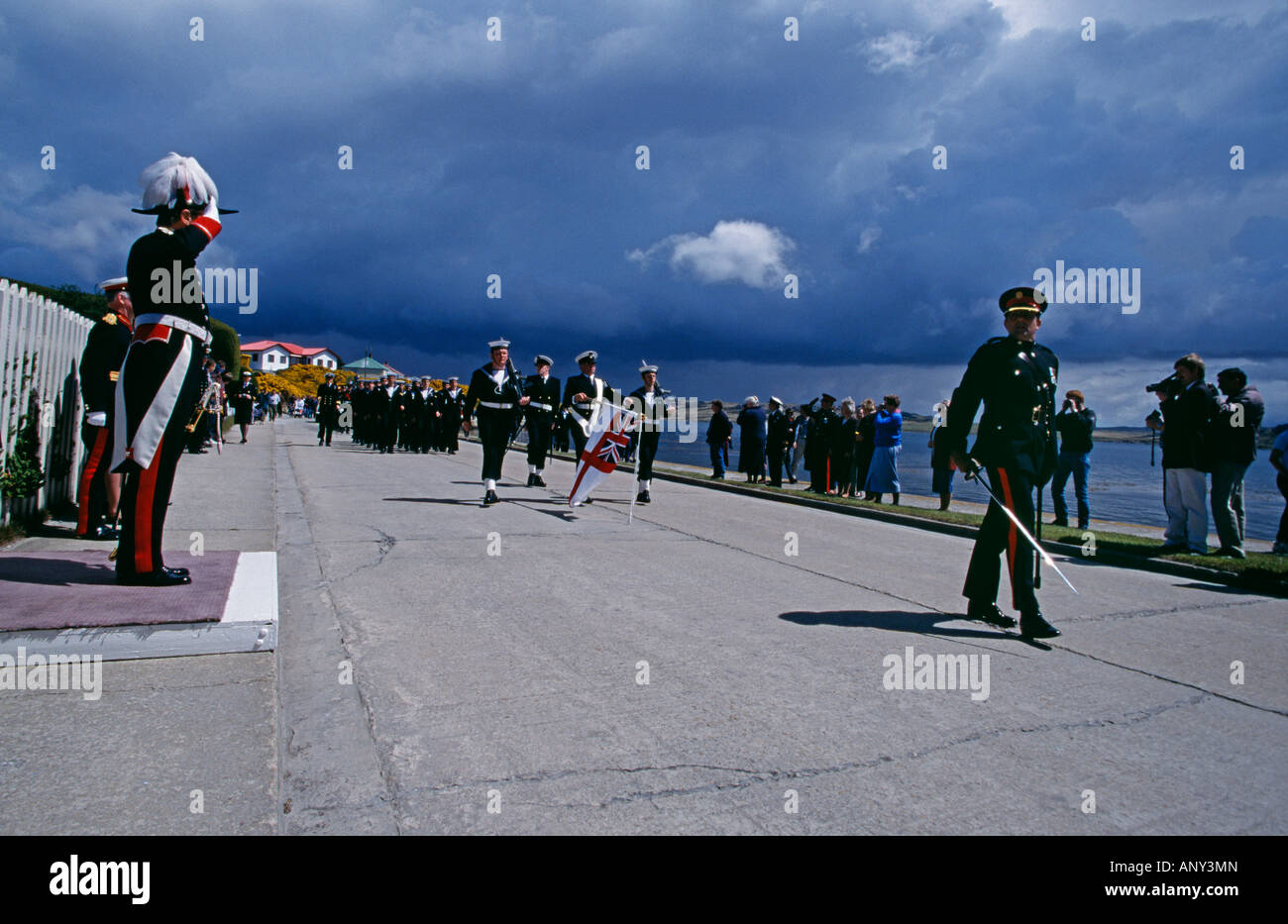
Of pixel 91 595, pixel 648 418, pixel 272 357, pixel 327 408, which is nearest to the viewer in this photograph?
pixel 91 595

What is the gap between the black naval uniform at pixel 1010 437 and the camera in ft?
17.8

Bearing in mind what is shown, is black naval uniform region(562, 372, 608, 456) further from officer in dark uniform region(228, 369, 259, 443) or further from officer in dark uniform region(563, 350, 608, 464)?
officer in dark uniform region(228, 369, 259, 443)

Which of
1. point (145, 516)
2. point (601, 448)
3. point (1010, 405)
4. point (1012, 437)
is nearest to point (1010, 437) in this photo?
point (1012, 437)

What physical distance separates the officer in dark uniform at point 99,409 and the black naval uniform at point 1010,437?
21.5ft

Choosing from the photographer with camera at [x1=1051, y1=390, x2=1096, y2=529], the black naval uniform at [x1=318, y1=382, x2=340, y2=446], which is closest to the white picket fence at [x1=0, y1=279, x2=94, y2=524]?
the photographer with camera at [x1=1051, y1=390, x2=1096, y2=529]

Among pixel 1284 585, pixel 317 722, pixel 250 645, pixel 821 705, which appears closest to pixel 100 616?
pixel 250 645

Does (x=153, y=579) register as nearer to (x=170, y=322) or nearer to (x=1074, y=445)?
(x=170, y=322)

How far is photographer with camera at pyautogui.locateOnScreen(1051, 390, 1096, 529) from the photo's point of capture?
12.5 metres

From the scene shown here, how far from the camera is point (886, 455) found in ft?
49.3

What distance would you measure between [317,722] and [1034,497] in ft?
16.5

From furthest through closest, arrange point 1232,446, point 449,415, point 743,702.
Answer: point 449,415, point 1232,446, point 743,702

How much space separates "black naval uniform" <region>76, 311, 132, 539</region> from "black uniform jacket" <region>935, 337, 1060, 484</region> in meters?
6.56

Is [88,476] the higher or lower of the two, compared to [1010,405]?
lower

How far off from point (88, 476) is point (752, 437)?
1352 cm
